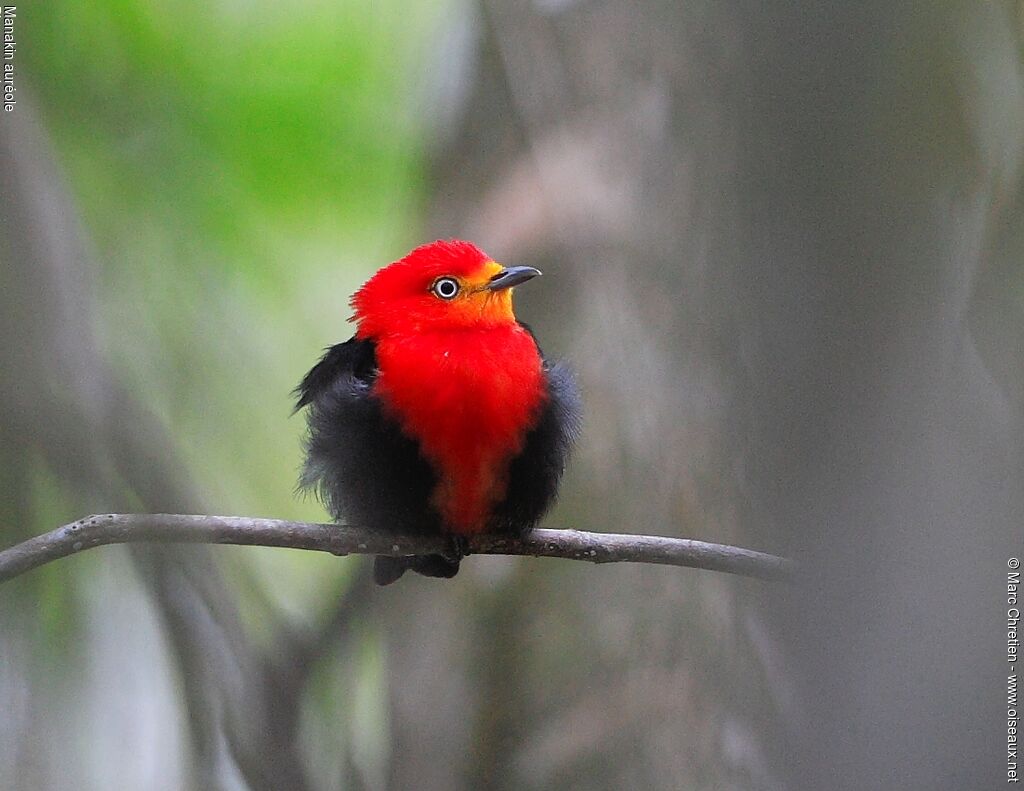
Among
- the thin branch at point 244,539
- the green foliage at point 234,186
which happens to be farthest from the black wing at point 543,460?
the green foliage at point 234,186

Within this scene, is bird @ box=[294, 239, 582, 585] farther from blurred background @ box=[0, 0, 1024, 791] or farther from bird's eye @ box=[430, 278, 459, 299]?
blurred background @ box=[0, 0, 1024, 791]

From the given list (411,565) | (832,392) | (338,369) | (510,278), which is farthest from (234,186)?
(832,392)

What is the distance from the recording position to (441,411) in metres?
1.66

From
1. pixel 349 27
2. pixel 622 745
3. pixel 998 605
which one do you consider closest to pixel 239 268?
pixel 349 27

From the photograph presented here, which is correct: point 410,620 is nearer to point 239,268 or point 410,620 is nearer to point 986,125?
point 239,268

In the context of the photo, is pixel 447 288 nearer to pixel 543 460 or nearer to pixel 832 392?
pixel 543 460

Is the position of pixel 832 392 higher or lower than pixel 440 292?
higher

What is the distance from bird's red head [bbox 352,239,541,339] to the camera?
172 cm

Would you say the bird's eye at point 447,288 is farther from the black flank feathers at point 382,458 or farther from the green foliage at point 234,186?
the green foliage at point 234,186

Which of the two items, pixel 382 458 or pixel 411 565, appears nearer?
pixel 382 458

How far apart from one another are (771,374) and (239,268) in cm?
146

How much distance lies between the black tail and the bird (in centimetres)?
1

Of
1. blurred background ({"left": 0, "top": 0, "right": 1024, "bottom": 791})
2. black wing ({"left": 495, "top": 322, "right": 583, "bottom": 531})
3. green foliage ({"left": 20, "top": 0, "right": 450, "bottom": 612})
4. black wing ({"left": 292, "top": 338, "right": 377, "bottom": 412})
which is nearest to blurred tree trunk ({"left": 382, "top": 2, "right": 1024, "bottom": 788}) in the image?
blurred background ({"left": 0, "top": 0, "right": 1024, "bottom": 791})

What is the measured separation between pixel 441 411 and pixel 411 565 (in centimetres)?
32
